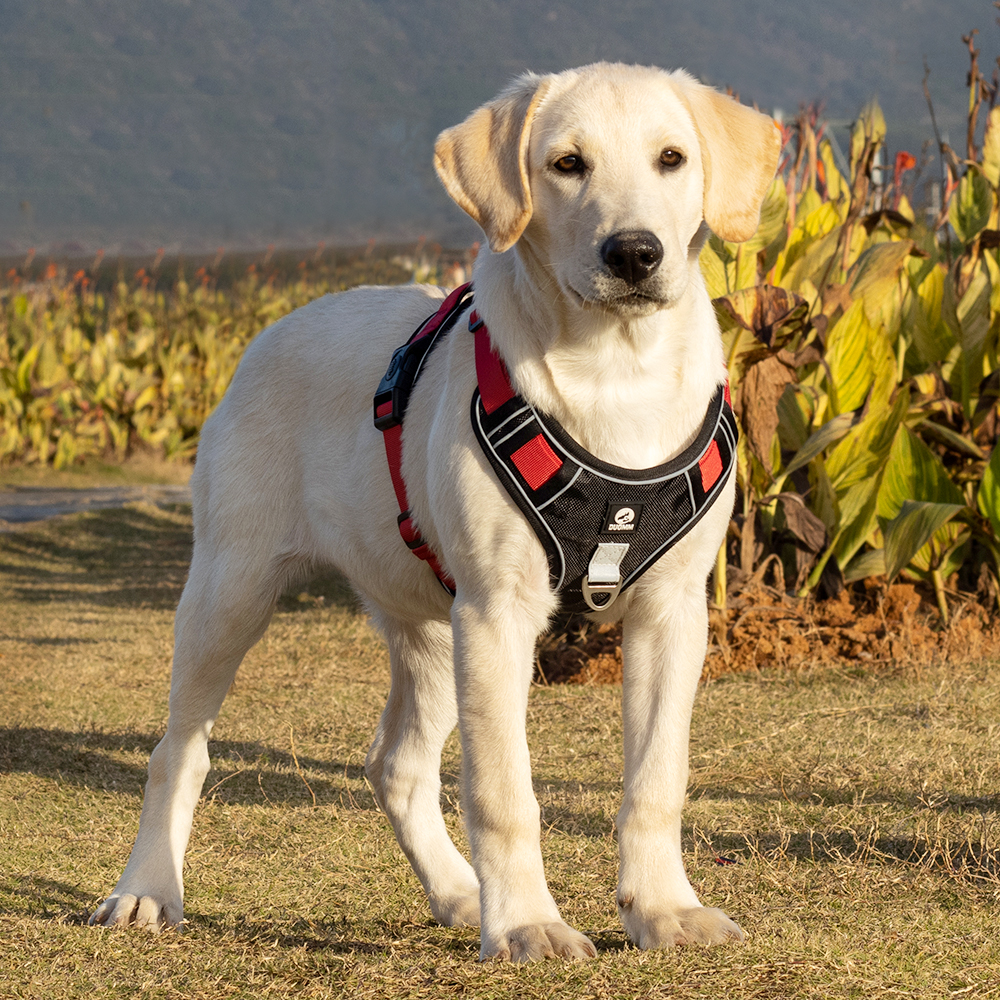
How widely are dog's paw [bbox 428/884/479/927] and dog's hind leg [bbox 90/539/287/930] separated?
27.2 inches

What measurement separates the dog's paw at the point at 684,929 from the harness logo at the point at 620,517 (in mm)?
771

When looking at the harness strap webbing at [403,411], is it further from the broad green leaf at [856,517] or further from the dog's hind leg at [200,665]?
the broad green leaf at [856,517]

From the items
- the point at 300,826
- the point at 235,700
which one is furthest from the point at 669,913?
the point at 235,700

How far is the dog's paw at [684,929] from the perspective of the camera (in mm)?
2492

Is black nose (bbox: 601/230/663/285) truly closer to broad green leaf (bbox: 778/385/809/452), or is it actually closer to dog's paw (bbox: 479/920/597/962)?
dog's paw (bbox: 479/920/597/962)

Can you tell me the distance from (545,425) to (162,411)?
11891 mm

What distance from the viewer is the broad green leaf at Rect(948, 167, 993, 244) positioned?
5625 millimetres

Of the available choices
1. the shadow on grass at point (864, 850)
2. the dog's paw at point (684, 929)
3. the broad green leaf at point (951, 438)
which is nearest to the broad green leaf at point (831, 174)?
the broad green leaf at point (951, 438)

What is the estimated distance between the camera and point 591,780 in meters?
4.11

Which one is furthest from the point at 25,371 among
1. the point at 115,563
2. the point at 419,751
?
the point at 419,751

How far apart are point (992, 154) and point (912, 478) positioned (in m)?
1.60

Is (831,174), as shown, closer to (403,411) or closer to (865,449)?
(865,449)

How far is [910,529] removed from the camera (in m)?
4.82

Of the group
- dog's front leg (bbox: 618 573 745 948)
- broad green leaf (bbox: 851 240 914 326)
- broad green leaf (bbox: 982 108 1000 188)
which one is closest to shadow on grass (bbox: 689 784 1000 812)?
dog's front leg (bbox: 618 573 745 948)
